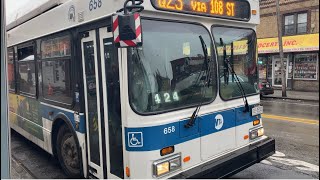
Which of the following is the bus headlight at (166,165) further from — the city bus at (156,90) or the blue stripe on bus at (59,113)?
the blue stripe on bus at (59,113)

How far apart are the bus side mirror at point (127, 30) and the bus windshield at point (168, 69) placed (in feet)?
0.94

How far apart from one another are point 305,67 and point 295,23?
9.28ft

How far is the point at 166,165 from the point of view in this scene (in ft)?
11.5

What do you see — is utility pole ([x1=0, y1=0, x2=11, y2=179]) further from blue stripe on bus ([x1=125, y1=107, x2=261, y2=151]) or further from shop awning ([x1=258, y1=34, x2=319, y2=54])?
shop awning ([x1=258, y1=34, x2=319, y2=54])

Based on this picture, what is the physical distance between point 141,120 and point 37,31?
322 cm

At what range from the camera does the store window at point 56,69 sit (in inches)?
185

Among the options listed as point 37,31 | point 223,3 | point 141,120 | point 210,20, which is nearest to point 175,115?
point 141,120

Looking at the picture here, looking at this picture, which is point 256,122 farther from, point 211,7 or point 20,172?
point 20,172

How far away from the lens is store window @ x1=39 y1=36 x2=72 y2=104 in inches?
185

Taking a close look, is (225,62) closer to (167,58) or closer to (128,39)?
(167,58)

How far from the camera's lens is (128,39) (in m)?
3.05

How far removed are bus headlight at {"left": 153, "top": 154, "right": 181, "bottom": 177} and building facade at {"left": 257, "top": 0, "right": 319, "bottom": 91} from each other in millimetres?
16719

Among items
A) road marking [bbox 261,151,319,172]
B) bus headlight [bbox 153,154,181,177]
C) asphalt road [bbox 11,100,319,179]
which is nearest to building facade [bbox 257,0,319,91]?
→ asphalt road [bbox 11,100,319,179]

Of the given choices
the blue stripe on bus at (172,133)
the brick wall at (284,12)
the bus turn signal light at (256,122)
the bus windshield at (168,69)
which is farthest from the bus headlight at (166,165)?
the brick wall at (284,12)
